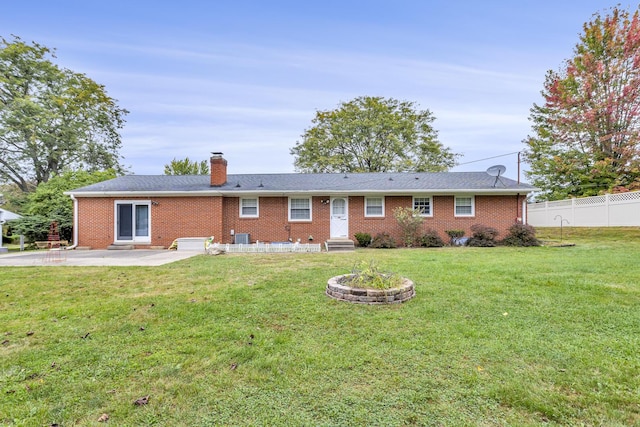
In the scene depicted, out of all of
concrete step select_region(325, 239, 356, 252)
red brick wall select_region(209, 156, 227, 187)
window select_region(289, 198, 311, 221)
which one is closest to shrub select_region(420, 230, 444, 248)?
concrete step select_region(325, 239, 356, 252)

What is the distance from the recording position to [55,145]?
23.1m

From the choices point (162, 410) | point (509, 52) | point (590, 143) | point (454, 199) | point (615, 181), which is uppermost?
point (509, 52)

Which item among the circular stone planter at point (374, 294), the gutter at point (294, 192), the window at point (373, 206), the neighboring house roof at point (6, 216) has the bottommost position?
the circular stone planter at point (374, 294)

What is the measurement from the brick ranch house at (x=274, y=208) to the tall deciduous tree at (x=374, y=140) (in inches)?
513

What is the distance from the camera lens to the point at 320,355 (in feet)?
9.78

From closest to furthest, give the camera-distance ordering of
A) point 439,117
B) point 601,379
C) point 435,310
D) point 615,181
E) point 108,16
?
point 601,379
point 435,310
point 108,16
point 615,181
point 439,117

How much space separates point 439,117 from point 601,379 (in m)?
29.1

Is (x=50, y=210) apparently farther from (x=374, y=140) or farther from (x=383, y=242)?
(x=374, y=140)

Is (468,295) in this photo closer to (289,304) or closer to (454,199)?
(289,304)

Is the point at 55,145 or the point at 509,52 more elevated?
the point at 509,52

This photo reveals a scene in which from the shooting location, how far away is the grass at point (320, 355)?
84.8 inches

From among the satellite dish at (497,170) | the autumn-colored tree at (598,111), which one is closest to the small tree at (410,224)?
the satellite dish at (497,170)

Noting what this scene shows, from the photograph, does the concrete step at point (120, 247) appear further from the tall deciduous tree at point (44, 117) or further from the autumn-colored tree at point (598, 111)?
the autumn-colored tree at point (598, 111)

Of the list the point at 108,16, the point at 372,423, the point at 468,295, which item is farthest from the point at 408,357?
the point at 108,16
